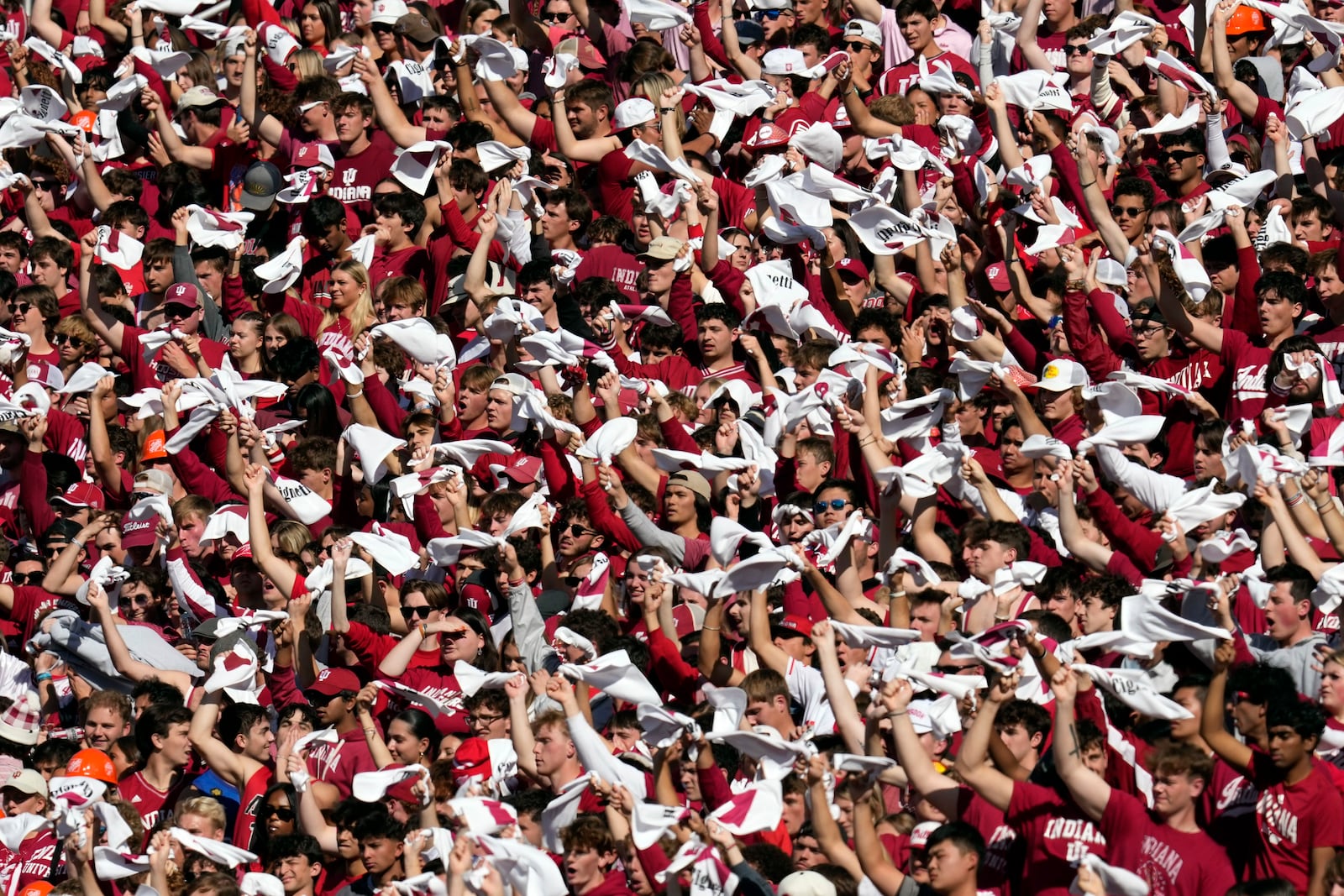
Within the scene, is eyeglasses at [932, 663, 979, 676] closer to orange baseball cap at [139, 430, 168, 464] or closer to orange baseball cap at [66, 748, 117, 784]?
orange baseball cap at [66, 748, 117, 784]

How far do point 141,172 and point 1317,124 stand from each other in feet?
21.1

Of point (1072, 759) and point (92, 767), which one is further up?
point (1072, 759)

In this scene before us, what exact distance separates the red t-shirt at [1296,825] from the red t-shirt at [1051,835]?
0.46 meters

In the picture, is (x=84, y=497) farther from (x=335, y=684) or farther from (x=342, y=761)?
(x=342, y=761)

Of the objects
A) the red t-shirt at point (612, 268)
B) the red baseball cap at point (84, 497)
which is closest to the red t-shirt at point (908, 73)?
the red t-shirt at point (612, 268)

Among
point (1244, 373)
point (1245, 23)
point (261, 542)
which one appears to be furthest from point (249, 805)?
point (1245, 23)

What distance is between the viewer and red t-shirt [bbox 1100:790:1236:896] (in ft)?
24.1

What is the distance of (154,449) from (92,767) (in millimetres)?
2517

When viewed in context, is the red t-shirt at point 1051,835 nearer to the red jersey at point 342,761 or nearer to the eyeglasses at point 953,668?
the eyeglasses at point 953,668

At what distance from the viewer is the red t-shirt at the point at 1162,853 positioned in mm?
7352

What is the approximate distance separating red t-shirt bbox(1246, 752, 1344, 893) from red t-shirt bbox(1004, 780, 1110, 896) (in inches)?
18.2

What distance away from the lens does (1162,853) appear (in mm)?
7402

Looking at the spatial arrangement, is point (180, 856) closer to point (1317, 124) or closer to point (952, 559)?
point (952, 559)

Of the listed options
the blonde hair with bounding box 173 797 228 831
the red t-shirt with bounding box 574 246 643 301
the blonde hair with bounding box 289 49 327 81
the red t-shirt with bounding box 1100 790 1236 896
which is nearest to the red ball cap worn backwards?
the blonde hair with bounding box 173 797 228 831
